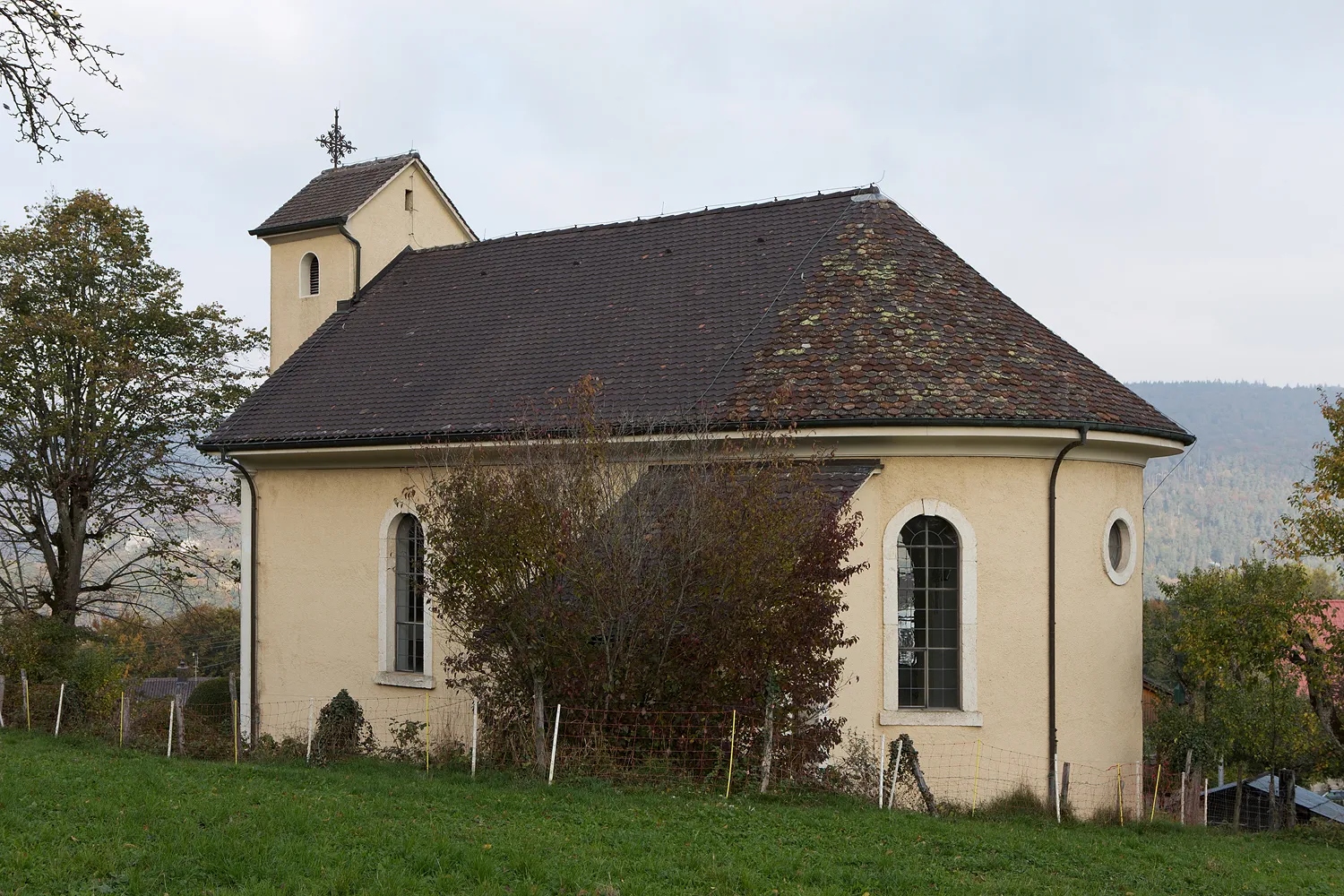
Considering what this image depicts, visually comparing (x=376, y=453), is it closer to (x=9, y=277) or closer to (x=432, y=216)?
(x=432, y=216)

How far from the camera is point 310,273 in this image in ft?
81.1

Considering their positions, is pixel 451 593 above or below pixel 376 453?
below

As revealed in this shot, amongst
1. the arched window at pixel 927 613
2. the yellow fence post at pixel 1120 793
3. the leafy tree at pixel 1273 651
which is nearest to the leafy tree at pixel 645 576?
the arched window at pixel 927 613

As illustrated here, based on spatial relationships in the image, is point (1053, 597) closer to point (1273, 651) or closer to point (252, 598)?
point (1273, 651)

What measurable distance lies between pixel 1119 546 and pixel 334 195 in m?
17.2

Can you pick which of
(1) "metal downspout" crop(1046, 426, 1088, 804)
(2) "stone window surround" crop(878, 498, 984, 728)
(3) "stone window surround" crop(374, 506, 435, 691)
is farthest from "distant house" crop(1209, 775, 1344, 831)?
(3) "stone window surround" crop(374, 506, 435, 691)

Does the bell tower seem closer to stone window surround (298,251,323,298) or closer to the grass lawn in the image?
stone window surround (298,251,323,298)

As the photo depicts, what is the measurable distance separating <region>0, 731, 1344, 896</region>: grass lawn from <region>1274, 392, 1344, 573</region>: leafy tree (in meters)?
4.84

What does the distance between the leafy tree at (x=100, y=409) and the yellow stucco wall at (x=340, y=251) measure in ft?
15.2

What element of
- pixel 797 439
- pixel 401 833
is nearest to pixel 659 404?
pixel 797 439

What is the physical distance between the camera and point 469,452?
14.0 metres

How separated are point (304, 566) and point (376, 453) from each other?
2.65 meters

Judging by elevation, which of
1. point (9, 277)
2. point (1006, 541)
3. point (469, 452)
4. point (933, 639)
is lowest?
point (933, 639)

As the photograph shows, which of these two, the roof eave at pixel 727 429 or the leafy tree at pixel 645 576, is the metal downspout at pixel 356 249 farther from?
the leafy tree at pixel 645 576
